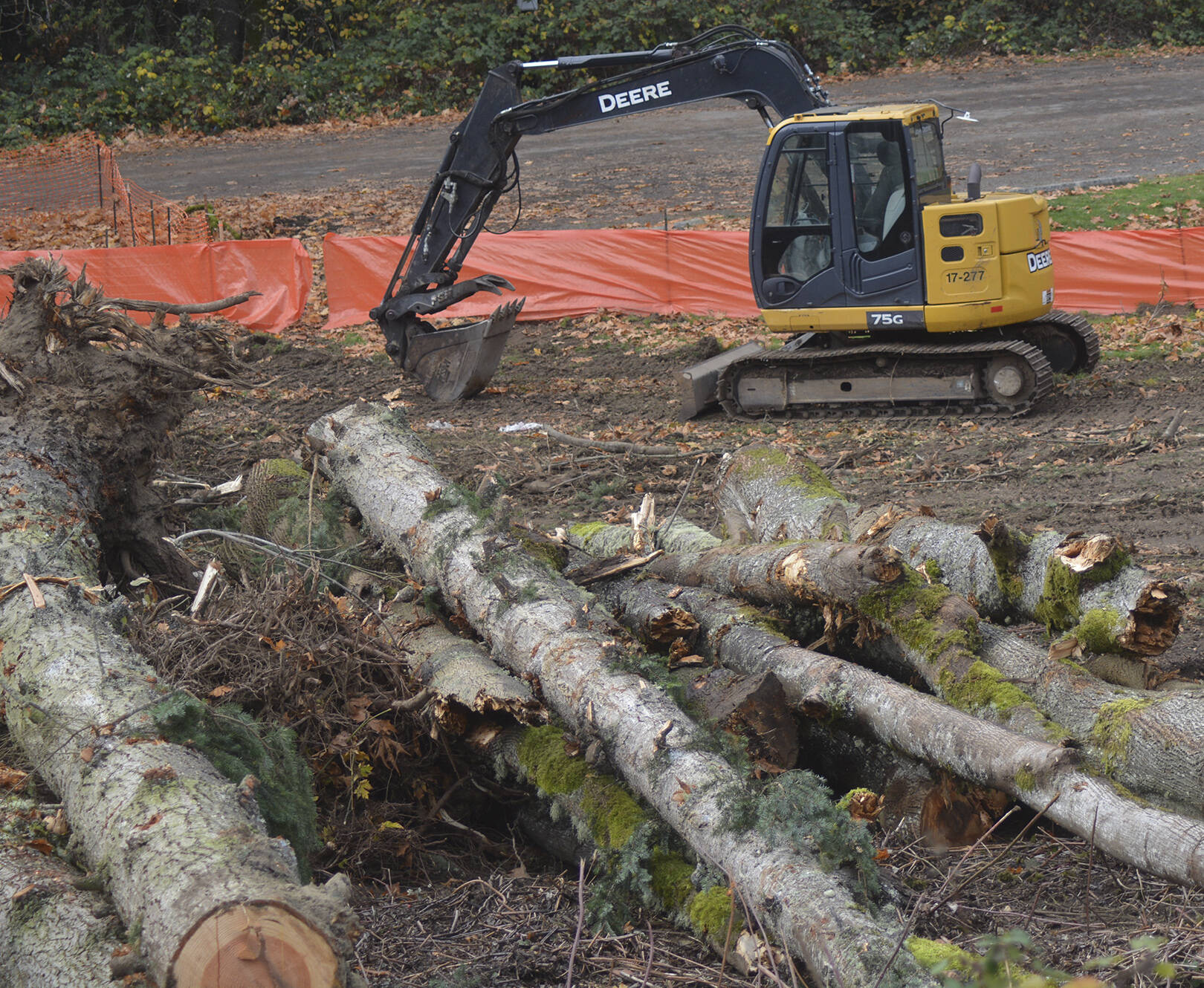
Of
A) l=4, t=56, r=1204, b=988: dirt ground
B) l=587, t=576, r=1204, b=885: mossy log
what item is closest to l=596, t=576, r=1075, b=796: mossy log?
l=587, t=576, r=1204, b=885: mossy log

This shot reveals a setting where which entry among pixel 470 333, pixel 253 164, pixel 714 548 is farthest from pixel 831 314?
pixel 253 164

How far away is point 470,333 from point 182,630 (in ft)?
23.5

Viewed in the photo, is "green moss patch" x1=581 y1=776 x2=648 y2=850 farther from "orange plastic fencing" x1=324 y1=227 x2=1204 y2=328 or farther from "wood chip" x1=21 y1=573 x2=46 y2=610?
"orange plastic fencing" x1=324 y1=227 x2=1204 y2=328

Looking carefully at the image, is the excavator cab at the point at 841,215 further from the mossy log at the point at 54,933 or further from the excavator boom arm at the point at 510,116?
the mossy log at the point at 54,933

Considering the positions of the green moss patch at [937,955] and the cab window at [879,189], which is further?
the cab window at [879,189]

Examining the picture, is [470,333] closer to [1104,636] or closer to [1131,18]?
[1104,636]

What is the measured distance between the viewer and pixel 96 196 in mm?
18703

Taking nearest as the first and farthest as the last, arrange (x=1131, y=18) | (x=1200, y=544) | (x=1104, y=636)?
(x=1104, y=636), (x=1200, y=544), (x=1131, y=18)

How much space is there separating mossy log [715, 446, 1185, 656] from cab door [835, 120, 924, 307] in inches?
168

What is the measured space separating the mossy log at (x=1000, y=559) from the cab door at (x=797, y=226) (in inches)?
168

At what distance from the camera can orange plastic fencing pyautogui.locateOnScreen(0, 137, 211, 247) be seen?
16859mm

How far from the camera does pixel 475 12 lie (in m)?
26.6

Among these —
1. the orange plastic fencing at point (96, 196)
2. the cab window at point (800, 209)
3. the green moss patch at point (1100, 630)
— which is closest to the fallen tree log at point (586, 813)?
the green moss patch at point (1100, 630)

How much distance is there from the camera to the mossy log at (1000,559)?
14.1 feet
